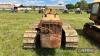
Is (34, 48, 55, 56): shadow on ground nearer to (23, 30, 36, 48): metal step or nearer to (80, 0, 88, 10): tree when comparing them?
(23, 30, 36, 48): metal step

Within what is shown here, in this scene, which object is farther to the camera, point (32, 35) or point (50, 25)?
point (32, 35)

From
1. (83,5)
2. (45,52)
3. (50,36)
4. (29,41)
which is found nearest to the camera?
(50,36)

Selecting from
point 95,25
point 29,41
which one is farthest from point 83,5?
point 29,41

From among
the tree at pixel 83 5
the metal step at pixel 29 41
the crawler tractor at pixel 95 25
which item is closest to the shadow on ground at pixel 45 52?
the metal step at pixel 29 41

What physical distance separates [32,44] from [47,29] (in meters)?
1.55

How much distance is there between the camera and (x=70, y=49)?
12375 mm

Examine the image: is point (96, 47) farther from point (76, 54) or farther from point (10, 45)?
point (10, 45)

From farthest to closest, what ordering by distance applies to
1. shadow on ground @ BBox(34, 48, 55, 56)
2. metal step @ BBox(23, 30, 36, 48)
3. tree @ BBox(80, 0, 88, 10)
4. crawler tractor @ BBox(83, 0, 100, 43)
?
tree @ BBox(80, 0, 88, 10) < crawler tractor @ BBox(83, 0, 100, 43) < metal step @ BBox(23, 30, 36, 48) < shadow on ground @ BBox(34, 48, 55, 56)

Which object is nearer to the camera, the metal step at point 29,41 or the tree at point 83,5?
the metal step at point 29,41

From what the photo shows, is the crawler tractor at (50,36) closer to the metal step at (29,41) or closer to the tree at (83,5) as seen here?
the metal step at (29,41)

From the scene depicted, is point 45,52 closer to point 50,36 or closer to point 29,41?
point 29,41

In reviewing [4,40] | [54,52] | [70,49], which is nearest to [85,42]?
[70,49]

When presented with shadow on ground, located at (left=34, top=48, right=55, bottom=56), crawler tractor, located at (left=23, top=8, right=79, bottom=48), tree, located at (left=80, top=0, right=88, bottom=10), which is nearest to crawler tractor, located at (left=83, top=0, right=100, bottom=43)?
crawler tractor, located at (left=23, top=8, right=79, bottom=48)

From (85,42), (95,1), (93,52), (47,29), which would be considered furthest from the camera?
(95,1)
